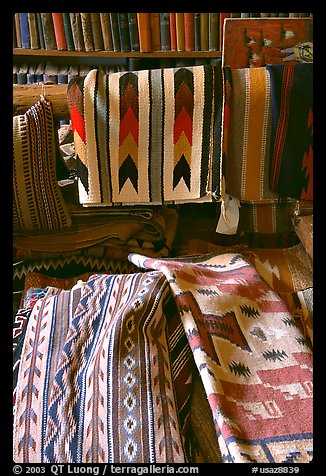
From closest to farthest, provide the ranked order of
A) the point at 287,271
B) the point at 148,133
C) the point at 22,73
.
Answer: the point at 148,133
the point at 287,271
the point at 22,73

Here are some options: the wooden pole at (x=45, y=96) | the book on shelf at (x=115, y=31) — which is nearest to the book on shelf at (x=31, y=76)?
the book on shelf at (x=115, y=31)

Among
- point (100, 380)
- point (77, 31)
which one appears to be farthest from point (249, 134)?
point (77, 31)

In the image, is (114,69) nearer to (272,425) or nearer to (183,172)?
(183,172)

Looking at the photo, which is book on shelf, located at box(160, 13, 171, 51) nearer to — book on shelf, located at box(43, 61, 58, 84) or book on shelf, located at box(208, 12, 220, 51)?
book on shelf, located at box(208, 12, 220, 51)

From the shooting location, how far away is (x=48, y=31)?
2.04 m

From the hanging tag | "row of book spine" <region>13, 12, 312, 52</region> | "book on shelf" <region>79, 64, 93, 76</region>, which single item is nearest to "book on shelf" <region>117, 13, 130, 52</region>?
"row of book spine" <region>13, 12, 312, 52</region>

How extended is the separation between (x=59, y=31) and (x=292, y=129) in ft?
3.97

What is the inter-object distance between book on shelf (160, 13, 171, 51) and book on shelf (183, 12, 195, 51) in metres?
0.06

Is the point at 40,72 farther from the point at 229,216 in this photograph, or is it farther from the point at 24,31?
the point at 229,216

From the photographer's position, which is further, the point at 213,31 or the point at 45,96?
the point at 213,31

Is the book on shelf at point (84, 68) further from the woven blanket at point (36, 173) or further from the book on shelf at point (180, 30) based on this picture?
the woven blanket at point (36, 173)

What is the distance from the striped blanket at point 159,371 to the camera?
2.60 ft

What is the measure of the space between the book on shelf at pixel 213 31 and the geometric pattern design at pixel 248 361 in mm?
1151

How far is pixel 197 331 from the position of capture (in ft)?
2.99
